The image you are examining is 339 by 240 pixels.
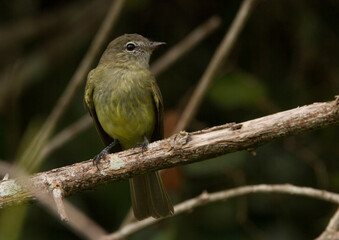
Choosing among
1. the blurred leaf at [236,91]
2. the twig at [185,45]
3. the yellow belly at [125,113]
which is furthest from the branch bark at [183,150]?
the twig at [185,45]

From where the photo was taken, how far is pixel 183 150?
297 cm

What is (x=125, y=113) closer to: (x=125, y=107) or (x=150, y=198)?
(x=125, y=107)

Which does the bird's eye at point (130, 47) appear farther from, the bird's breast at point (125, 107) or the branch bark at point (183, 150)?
the branch bark at point (183, 150)

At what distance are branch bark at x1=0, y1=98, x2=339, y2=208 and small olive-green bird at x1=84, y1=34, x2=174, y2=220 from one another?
867 mm

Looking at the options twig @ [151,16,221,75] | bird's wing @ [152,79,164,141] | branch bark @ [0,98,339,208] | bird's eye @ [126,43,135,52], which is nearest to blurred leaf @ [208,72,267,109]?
twig @ [151,16,221,75]

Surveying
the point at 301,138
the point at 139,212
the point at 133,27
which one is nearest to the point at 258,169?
the point at 301,138

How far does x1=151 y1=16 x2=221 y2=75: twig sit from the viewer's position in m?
4.87

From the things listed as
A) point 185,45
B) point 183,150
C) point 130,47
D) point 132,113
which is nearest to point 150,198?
point 132,113

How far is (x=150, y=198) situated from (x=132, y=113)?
65 centimetres

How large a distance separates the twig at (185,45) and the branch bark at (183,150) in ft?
6.30

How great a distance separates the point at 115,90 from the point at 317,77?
79.6 inches

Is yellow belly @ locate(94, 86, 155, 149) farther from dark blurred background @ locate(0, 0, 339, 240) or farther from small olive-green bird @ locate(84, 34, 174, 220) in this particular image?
dark blurred background @ locate(0, 0, 339, 240)

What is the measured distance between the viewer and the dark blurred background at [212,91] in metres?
4.54

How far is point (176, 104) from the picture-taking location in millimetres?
5219
